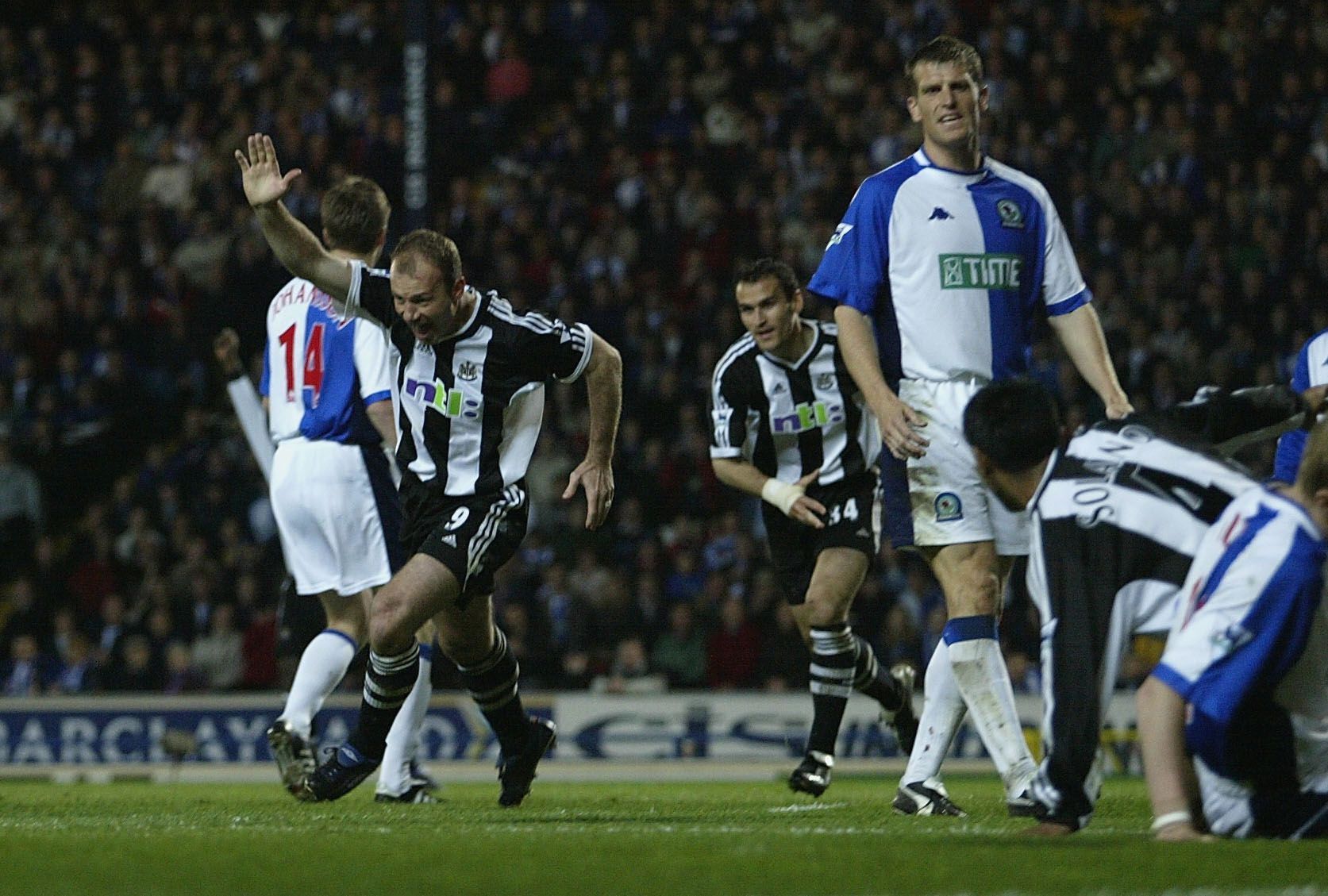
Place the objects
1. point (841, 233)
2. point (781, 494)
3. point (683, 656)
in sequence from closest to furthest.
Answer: point (841, 233) → point (781, 494) → point (683, 656)

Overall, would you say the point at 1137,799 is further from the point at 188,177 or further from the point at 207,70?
the point at 207,70

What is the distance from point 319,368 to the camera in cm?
808

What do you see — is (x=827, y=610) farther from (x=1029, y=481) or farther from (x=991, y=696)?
(x=1029, y=481)

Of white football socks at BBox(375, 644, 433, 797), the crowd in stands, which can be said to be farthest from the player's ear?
the crowd in stands

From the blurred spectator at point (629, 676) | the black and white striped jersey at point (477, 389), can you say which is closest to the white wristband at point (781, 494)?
the black and white striped jersey at point (477, 389)

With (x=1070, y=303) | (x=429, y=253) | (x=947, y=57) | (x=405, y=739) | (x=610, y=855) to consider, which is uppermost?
(x=947, y=57)

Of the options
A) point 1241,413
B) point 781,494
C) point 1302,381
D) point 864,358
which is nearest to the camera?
point 1241,413

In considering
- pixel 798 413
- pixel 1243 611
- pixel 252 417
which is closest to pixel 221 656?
pixel 252 417

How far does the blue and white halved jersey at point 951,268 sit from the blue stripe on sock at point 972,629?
81cm

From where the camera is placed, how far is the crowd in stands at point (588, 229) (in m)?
15.3

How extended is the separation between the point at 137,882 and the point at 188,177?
1576cm

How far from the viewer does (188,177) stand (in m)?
19.2

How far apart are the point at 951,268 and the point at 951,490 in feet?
A: 2.50

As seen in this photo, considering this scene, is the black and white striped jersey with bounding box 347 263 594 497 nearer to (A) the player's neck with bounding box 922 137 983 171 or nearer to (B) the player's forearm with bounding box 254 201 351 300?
(B) the player's forearm with bounding box 254 201 351 300
